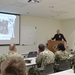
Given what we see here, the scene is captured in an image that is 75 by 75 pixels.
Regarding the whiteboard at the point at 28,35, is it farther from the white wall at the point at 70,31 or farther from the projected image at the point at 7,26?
the white wall at the point at 70,31

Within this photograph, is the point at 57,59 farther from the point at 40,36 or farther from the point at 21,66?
the point at 40,36

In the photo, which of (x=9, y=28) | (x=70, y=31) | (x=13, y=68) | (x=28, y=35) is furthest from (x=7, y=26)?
(x=13, y=68)

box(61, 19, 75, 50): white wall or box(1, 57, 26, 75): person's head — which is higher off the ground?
box(61, 19, 75, 50): white wall

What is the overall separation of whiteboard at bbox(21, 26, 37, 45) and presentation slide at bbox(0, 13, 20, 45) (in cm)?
35

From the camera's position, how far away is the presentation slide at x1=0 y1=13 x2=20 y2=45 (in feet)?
24.9

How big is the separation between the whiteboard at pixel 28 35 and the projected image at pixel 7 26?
597 mm

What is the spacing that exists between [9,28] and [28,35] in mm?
1201

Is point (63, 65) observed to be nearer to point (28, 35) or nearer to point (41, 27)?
point (28, 35)

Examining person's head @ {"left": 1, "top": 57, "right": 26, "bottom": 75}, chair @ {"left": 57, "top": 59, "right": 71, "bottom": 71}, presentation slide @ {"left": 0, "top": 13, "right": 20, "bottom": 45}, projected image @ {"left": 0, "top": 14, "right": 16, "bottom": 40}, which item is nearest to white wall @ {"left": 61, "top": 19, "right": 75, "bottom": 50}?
presentation slide @ {"left": 0, "top": 13, "right": 20, "bottom": 45}

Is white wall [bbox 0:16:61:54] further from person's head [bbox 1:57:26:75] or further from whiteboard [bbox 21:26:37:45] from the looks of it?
person's head [bbox 1:57:26:75]

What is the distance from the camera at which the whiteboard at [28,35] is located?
8405 millimetres

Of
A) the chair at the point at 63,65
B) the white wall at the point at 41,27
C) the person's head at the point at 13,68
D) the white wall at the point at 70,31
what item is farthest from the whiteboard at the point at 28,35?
the person's head at the point at 13,68

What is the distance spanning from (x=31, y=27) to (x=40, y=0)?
3.79m

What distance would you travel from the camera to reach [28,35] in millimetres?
8648
